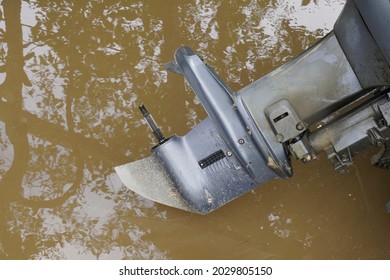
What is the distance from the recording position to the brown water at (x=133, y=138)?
238 centimetres

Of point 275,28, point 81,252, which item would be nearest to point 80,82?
point 81,252

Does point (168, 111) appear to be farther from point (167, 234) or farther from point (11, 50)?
point (11, 50)

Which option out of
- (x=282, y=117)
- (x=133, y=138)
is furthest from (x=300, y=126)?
(x=133, y=138)

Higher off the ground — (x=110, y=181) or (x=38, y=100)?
(x=38, y=100)

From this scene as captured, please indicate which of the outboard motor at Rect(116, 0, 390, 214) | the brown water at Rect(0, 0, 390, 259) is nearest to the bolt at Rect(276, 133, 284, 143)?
the outboard motor at Rect(116, 0, 390, 214)

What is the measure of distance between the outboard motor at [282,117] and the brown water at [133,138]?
412mm

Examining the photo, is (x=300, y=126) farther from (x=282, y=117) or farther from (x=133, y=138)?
(x=133, y=138)

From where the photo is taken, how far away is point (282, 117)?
73.9 inches

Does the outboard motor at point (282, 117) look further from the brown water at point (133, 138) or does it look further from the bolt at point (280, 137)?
the brown water at point (133, 138)

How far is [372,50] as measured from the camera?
1709 millimetres

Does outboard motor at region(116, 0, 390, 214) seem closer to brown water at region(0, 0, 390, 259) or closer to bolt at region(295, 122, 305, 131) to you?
bolt at region(295, 122, 305, 131)

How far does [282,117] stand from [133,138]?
0.82 metres

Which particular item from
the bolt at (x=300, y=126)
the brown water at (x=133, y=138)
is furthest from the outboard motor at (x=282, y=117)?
the brown water at (x=133, y=138)

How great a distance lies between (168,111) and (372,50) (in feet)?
3.36
